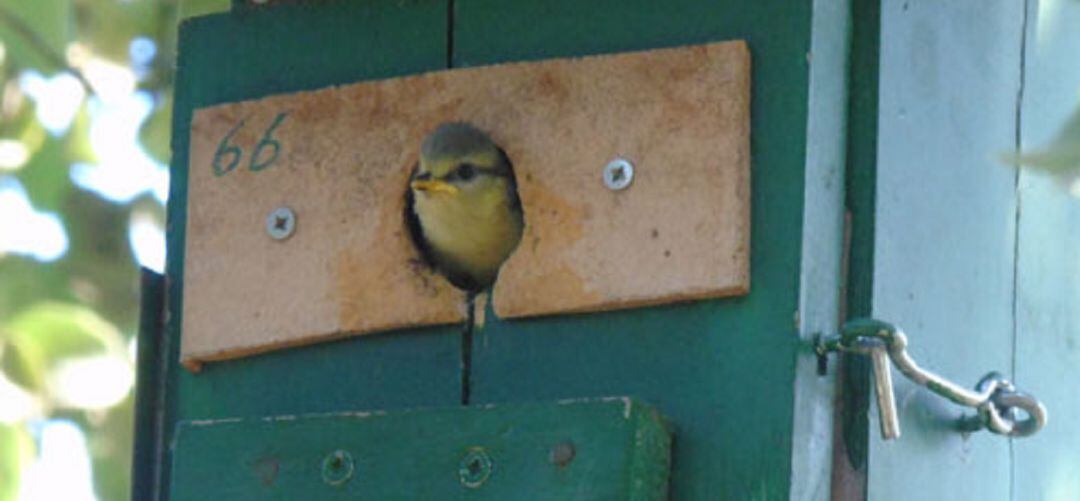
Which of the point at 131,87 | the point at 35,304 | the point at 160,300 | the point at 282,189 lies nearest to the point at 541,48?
the point at 282,189

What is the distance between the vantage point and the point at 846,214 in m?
4.17

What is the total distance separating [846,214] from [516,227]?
25.9 inches

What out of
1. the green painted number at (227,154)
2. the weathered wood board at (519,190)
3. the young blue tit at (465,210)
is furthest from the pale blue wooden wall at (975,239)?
the green painted number at (227,154)

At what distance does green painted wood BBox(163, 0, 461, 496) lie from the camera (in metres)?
4.38

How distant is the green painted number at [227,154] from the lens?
184 inches

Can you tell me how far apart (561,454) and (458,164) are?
60cm

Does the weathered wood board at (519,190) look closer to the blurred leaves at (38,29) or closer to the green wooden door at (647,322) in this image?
the green wooden door at (647,322)

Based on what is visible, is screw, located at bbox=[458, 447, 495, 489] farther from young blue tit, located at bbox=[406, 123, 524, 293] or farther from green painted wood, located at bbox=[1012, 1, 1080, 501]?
green painted wood, located at bbox=[1012, 1, 1080, 501]

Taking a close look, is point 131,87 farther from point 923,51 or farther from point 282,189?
point 923,51

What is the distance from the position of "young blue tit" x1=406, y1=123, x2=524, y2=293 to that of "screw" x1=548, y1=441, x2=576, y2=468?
487mm

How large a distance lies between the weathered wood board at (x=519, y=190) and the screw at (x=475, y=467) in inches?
11.6

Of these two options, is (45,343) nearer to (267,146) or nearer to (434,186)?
(267,146)

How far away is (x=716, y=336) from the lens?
4.09 meters

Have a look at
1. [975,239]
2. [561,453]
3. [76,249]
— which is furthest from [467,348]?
[76,249]
